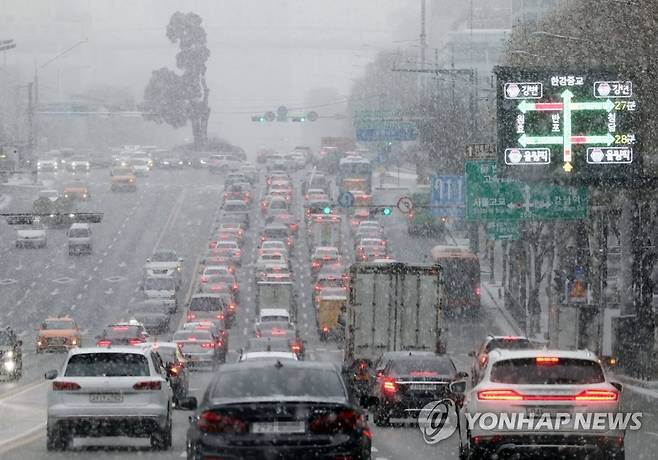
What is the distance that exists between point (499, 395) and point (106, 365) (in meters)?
6.43

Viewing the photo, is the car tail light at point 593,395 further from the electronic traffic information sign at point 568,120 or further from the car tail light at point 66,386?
the electronic traffic information sign at point 568,120

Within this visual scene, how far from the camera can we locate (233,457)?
50.5ft

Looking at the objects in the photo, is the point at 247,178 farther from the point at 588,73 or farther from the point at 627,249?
the point at 588,73

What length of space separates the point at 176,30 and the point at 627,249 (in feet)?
397

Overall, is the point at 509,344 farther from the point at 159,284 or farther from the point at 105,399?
the point at 159,284

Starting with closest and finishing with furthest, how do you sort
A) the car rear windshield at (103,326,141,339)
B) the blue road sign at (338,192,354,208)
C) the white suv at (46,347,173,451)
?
the white suv at (46,347,173,451) < the car rear windshield at (103,326,141,339) < the blue road sign at (338,192,354,208)

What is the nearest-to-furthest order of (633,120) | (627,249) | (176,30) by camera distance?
(633,120)
(627,249)
(176,30)

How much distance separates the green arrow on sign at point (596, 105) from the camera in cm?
3509

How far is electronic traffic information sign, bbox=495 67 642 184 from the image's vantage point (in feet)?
115

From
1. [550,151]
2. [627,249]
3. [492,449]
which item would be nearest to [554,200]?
[627,249]

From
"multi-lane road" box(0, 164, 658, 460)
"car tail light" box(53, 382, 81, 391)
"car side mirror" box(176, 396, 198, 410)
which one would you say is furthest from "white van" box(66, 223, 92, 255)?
"car side mirror" box(176, 396, 198, 410)

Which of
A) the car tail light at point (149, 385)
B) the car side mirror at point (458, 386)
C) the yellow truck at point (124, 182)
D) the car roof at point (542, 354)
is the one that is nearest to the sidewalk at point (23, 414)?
the car tail light at point (149, 385)

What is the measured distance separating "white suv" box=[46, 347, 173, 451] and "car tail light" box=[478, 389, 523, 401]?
549 centimetres

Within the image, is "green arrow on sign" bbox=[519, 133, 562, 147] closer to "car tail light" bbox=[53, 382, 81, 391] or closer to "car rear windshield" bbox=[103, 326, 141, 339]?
"car tail light" bbox=[53, 382, 81, 391]
